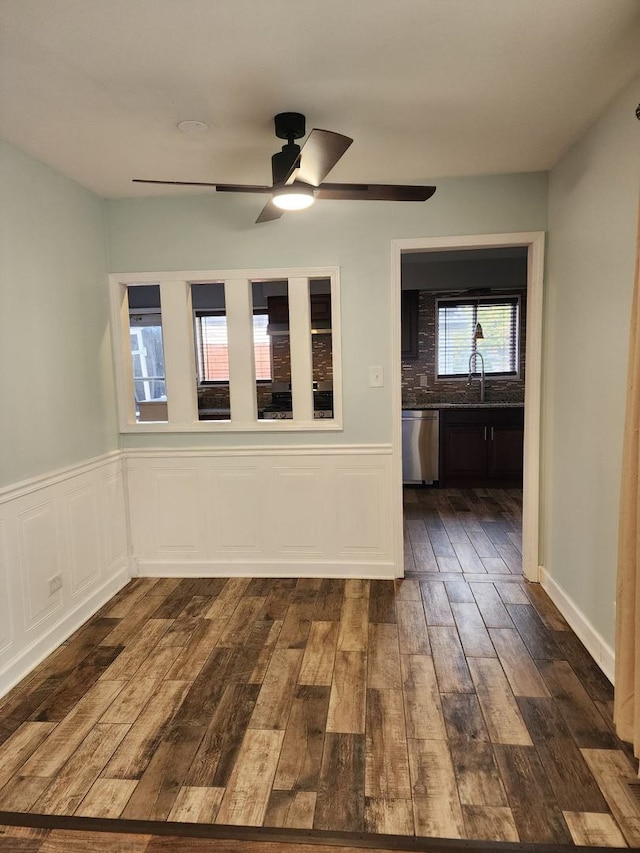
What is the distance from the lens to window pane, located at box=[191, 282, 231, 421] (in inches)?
287

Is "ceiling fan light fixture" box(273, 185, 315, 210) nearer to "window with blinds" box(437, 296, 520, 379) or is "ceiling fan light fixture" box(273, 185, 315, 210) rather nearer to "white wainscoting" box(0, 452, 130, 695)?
"white wainscoting" box(0, 452, 130, 695)

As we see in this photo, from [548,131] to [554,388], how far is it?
1.41 metres

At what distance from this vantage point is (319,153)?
216cm

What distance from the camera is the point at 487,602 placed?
332cm

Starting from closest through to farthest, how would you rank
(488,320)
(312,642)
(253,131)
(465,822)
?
(465,822) < (253,131) < (312,642) < (488,320)

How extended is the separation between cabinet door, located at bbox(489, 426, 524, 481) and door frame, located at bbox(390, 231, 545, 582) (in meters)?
2.54

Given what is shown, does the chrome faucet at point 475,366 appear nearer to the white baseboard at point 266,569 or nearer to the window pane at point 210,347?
the window pane at point 210,347

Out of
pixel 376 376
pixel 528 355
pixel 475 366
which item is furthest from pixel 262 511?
pixel 475 366

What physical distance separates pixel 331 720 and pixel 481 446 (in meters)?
4.36

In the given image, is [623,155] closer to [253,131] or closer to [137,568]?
[253,131]

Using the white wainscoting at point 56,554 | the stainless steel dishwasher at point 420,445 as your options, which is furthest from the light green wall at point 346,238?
the stainless steel dishwasher at point 420,445

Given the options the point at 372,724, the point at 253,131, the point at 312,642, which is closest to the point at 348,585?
the point at 312,642

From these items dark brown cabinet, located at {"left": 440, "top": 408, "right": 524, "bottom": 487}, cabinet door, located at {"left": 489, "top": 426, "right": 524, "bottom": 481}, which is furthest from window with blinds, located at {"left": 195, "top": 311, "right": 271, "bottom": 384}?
cabinet door, located at {"left": 489, "top": 426, "right": 524, "bottom": 481}

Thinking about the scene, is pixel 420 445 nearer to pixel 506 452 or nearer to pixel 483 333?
pixel 506 452
